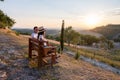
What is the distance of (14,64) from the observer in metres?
12.3

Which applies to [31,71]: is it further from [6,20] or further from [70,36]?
[70,36]

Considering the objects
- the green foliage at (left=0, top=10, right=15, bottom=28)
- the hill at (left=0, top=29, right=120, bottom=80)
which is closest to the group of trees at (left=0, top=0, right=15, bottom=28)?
the green foliage at (left=0, top=10, right=15, bottom=28)

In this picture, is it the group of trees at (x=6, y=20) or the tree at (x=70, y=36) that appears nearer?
the group of trees at (x=6, y=20)

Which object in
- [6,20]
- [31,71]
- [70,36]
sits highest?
[6,20]

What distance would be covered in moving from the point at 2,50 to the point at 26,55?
6.28 feet

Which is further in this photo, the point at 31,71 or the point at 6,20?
the point at 6,20

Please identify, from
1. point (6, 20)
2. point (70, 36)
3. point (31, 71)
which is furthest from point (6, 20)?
point (31, 71)

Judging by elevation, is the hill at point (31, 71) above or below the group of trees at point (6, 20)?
below

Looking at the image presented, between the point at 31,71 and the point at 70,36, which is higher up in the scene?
the point at 70,36

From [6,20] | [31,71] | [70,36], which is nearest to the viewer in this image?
[31,71]

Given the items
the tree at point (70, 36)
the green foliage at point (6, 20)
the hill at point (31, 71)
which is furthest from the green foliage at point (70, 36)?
the hill at point (31, 71)

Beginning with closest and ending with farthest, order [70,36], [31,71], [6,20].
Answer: [31,71] < [6,20] < [70,36]

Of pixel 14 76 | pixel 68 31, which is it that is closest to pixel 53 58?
pixel 14 76

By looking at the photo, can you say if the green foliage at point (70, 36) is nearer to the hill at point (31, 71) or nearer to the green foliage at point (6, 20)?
the green foliage at point (6, 20)
